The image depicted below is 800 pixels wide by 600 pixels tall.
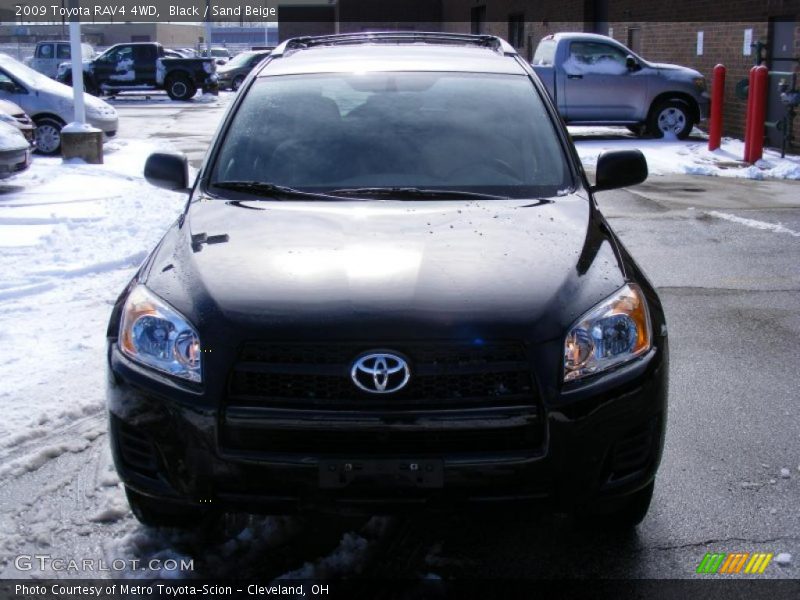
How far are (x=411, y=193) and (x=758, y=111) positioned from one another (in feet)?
39.2

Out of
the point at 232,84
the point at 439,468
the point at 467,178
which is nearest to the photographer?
the point at 439,468

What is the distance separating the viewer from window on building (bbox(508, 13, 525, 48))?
3030cm

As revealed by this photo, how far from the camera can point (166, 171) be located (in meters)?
4.55

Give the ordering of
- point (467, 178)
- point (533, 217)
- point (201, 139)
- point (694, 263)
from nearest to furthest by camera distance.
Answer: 1. point (533, 217)
2. point (467, 178)
3. point (694, 263)
4. point (201, 139)

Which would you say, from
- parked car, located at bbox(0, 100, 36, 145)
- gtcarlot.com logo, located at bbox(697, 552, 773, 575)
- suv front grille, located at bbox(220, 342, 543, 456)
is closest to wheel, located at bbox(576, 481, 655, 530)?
gtcarlot.com logo, located at bbox(697, 552, 773, 575)

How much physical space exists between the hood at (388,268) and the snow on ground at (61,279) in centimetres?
144

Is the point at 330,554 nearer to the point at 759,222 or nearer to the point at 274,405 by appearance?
the point at 274,405

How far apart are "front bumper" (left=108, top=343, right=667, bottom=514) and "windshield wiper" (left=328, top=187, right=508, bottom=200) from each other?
1.25 meters

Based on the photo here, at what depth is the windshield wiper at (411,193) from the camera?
402 cm

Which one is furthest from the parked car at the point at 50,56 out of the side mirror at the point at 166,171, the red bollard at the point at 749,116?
the side mirror at the point at 166,171

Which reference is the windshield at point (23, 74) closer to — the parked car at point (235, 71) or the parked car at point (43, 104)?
the parked car at point (43, 104)

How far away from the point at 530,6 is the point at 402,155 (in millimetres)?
26408

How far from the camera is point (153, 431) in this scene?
302 cm

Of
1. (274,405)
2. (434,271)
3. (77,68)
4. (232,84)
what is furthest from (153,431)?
(232,84)
